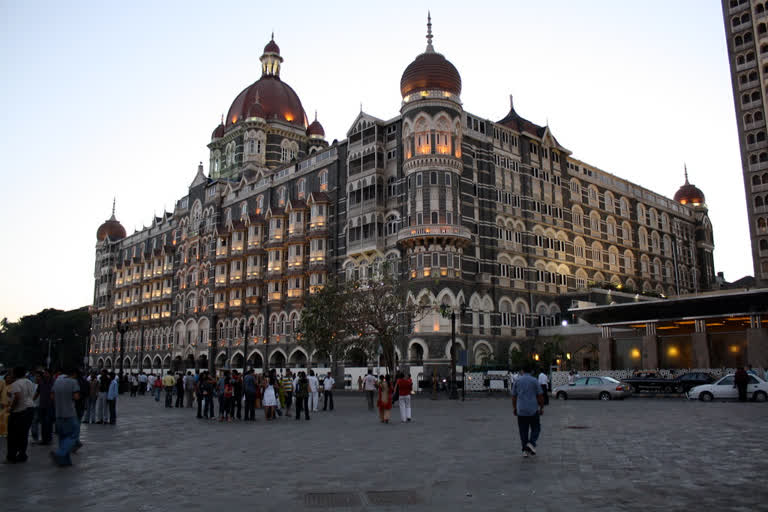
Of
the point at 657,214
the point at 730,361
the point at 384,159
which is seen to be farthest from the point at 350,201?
the point at 657,214

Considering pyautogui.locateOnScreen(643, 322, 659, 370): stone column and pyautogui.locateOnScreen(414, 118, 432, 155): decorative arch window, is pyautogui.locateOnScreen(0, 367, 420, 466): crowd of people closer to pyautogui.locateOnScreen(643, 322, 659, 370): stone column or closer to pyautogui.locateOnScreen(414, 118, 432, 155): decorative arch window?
pyautogui.locateOnScreen(414, 118, 432, 155): decorative arch window

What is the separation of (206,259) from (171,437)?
59601 mm

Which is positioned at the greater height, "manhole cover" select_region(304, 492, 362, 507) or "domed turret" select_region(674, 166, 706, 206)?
"domed turret" select_region(674, 166, 706, 206)

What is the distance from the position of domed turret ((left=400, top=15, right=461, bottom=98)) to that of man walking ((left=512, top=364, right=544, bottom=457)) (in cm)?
4128

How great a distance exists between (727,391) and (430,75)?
32.0m

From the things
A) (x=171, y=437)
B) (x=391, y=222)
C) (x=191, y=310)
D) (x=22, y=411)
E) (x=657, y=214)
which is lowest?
(x=171, y=437)

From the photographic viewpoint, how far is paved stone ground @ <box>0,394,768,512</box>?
8109 mm

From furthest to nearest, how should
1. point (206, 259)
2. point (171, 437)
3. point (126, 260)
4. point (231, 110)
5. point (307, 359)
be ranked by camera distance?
point (126, 260), point (231, 110), point (206, 259), point (307, 359), point (171, 437)

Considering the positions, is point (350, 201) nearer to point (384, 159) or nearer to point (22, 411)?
point (384, 159)

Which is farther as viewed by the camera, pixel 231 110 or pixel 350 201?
pixel 231 110

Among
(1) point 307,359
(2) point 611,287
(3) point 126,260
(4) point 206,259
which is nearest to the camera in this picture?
(1) point 307,359

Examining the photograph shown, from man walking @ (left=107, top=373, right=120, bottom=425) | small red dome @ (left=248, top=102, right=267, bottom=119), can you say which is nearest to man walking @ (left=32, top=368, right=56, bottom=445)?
man walking @ (left=107, top=373, right=120, bottom=425)

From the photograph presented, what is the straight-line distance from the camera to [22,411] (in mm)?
12078

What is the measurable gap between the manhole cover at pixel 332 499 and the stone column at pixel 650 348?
42372 mm
